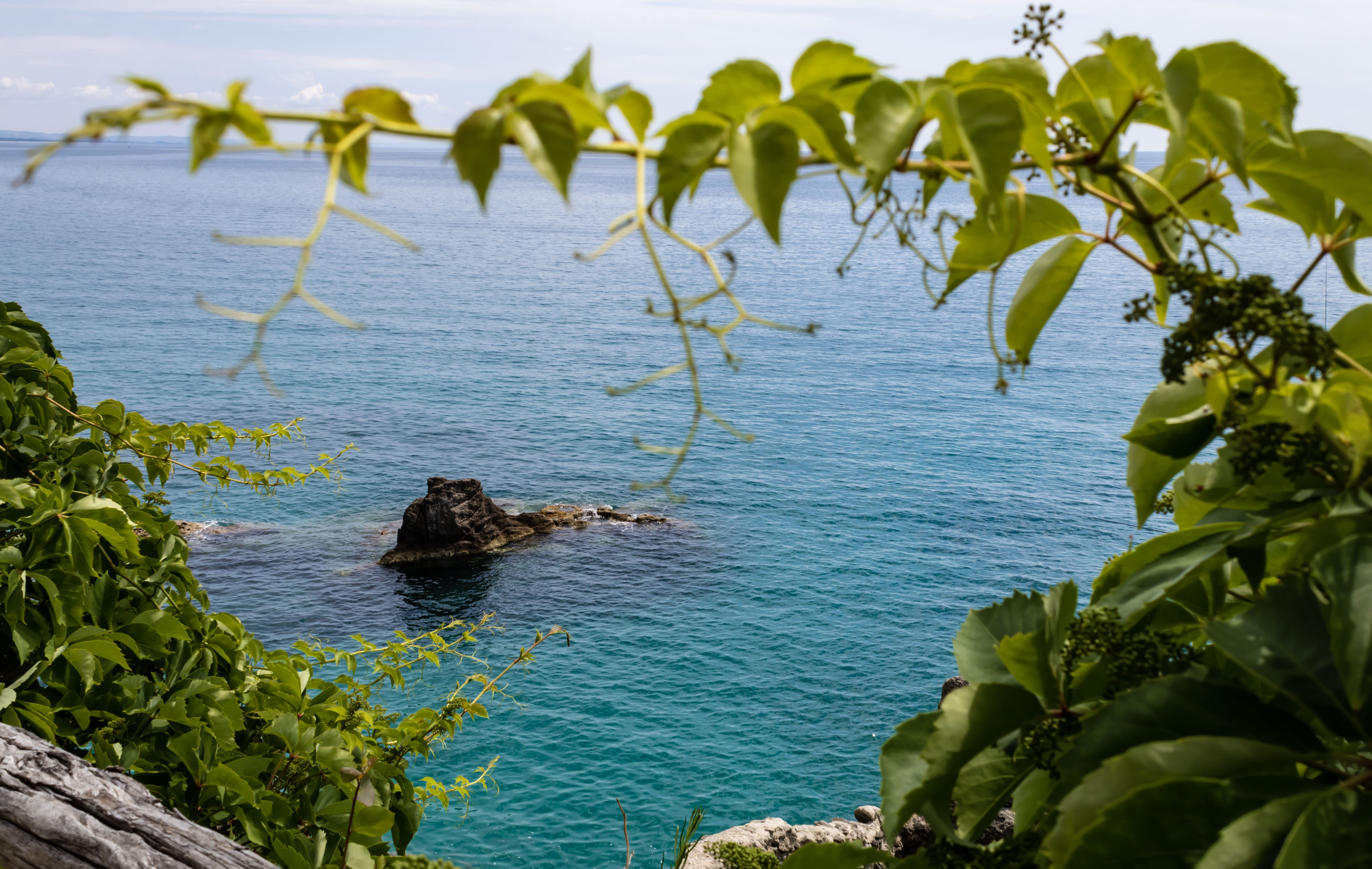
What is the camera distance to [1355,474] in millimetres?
651

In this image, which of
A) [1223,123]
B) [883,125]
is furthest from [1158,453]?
[883,125]

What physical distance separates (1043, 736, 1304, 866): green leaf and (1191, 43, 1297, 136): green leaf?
17.4 inches

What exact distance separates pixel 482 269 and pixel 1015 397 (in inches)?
1800

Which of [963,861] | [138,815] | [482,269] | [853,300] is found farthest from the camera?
[482,269]

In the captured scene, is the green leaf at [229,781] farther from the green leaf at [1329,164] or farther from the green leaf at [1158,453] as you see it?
the green leaf at [1329,164]

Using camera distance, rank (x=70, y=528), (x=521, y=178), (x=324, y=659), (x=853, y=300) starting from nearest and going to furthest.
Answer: (x=70, y=528) → (x=324, y=659) → (x=853, y=300) → (x=521, y=178)

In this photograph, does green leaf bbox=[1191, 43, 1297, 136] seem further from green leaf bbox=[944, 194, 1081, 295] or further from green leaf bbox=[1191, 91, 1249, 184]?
green leaf bbox=[944, 194, 1081, 295]

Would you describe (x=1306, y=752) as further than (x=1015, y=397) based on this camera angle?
No

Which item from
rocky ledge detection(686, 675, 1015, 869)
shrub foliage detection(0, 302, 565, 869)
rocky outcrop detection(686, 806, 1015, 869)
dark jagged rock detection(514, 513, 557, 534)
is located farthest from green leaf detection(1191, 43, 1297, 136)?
dark jagged rock detection(514, 513, 557, 534)

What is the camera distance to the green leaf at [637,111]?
61 cm

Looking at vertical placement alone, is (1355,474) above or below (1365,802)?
above

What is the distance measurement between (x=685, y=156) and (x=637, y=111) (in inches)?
2.0

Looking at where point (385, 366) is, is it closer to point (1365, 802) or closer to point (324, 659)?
point (324, 659)

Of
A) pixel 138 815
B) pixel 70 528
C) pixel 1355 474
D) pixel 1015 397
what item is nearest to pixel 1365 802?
pixel 1355 474
